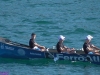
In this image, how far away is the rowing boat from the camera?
4159cm

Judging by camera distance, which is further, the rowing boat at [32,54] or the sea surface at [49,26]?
the rowing boat at [32,54]

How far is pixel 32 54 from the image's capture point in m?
42.5

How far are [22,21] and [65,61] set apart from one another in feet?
51.3

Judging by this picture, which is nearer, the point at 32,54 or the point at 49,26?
the point at 32,54

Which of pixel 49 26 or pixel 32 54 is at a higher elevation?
pixel 49 26

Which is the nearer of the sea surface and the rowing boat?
the sea surface

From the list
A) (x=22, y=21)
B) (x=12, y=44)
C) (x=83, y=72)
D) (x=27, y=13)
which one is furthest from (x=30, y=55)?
(x=27, y=13)

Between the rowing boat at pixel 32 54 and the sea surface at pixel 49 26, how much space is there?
13.5 inches

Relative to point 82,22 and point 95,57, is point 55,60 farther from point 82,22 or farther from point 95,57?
point 82,22

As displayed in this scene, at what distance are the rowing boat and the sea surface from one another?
34cm

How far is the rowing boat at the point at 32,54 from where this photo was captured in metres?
41.6

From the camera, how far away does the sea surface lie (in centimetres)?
4097

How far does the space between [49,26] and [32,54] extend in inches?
495

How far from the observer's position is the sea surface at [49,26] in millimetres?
40969
